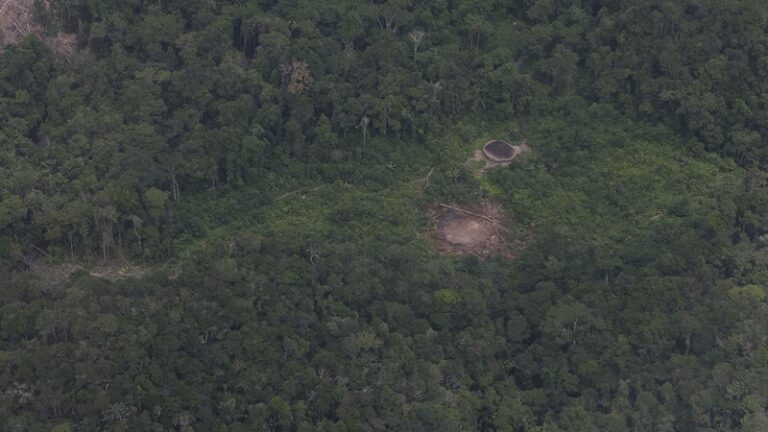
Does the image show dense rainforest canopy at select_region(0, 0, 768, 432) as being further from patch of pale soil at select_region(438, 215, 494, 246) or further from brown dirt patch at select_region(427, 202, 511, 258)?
patch of pale soil at select_region(438, 215, 494, 246)

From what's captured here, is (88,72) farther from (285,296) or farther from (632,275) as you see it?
(632,275)

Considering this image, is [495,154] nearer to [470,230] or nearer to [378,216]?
[470,230]

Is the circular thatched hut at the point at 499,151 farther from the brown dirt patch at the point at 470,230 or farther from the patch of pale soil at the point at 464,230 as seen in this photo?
the patch of pale soil at the point at 464,230

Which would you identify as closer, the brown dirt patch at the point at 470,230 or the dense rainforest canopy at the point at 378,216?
the dense rainforest canopy at the point at 378,216

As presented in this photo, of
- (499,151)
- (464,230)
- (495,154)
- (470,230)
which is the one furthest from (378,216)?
(499,151)

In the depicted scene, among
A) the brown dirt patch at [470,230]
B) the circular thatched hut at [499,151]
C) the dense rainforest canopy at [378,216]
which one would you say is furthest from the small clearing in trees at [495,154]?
the brown dirt patch at [470,230]

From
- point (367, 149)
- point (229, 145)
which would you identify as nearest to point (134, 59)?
point (229, 145)
